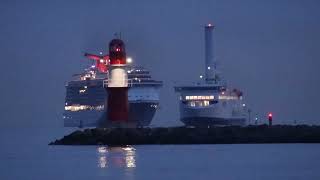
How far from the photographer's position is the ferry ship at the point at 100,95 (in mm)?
153375

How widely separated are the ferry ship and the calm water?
173ft

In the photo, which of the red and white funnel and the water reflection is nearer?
the water reflection

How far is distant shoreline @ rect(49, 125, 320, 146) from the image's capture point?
9762 cm

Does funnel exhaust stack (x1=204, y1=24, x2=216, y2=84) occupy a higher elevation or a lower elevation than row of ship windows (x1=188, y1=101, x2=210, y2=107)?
higher

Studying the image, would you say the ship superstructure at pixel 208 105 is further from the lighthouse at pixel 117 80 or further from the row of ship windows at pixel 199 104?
the lighthouse at pixel 117 80

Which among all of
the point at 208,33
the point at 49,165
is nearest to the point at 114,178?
the point at 49,165

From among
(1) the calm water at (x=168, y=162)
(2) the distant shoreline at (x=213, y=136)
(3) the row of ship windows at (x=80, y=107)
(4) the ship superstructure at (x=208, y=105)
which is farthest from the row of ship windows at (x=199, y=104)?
(1) the calm water at (x=168, y=162)

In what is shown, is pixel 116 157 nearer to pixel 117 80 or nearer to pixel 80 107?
pixel 117 80

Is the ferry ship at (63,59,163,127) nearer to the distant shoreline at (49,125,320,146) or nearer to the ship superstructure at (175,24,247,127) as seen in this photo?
the ship superstructure at (175,24,247,127)

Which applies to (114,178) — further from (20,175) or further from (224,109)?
(224,109)

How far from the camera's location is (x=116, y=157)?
8431cm

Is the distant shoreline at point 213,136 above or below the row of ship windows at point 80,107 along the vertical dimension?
below

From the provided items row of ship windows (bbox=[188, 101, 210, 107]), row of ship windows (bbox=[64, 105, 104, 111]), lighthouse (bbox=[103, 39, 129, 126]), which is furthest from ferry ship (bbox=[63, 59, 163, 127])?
lighthouse (bbox=[103, 39, 129, 126])

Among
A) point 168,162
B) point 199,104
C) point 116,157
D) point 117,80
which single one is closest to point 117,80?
point 117,80
